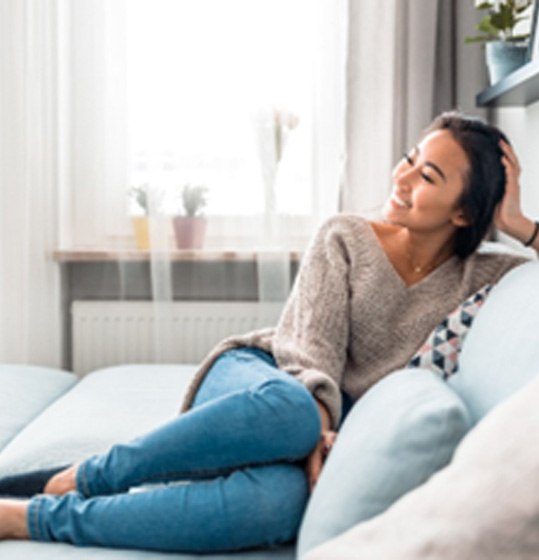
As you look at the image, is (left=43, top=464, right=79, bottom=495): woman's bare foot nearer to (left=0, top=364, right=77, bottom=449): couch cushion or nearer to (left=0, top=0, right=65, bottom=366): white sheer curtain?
(left=0, top=364, right=77, bottom=449): couch cushion

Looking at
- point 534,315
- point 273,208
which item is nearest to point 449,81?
point 273,208

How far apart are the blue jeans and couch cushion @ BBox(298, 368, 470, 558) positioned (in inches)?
6.0

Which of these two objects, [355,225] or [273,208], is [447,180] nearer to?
[355,225]

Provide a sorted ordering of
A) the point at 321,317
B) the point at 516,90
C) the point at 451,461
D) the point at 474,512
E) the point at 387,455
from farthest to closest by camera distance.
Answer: the point at 516,90 < the point at 321,317 < the point at 387,455 < the point at 451,461 < the point at 474,512

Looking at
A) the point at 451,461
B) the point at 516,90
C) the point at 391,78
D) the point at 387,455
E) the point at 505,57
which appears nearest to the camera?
the point at 451,461

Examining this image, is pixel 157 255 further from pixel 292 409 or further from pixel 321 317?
pixel 292 409

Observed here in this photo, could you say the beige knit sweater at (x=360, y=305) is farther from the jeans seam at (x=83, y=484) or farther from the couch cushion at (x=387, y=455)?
the couch cushion at (x=387, y=455)

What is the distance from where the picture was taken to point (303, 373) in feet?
5.68

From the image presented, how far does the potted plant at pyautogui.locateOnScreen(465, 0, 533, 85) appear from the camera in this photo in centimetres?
243

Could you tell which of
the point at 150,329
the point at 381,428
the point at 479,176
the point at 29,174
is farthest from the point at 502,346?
the point at 29,174

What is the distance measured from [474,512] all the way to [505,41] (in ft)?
6.41

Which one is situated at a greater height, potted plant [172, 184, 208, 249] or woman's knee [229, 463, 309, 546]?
potted plant [172, 184, 208, 249]

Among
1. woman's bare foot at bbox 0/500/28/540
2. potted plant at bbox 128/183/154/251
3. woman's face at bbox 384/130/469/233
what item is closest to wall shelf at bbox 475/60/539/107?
woman's face at bbox 384/130/469/233

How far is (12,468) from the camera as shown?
70.5 inches
